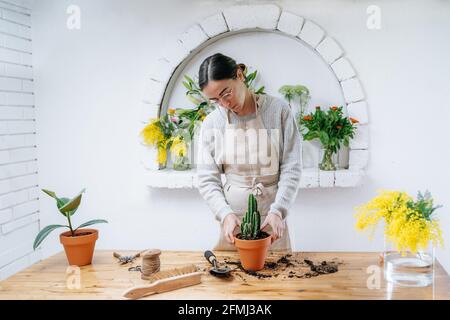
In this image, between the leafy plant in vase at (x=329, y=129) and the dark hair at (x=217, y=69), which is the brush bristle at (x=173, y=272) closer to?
the dark hair at (x=217, y=69)

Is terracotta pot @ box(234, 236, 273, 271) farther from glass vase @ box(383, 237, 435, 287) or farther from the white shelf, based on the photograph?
the white shelf

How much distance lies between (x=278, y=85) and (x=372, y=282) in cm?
212

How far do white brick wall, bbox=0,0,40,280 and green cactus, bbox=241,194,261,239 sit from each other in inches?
84.6

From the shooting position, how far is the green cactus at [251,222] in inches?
67.1

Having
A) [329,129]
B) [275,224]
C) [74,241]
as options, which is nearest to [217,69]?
[275,224]

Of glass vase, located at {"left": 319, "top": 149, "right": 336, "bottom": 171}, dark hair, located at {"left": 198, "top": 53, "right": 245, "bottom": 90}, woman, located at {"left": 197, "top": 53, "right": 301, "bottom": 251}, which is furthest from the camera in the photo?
glass vase, located at {"left": 319, "top": 149, "right": 336, "bottom": 171}

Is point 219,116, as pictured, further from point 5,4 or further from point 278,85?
point 5,4

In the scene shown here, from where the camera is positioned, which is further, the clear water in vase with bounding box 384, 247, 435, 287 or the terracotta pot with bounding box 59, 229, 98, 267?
the terracotta pot with bounding box 59, 229, 98, 267

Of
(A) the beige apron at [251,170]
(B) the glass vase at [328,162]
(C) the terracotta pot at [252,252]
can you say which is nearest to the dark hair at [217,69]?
(A) the beige apron at [251,170]

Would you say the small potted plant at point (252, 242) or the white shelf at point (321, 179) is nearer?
the small potted plant at point (252, 242)

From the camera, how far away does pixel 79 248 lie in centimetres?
182

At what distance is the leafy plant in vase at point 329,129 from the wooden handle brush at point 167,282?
5.91ft

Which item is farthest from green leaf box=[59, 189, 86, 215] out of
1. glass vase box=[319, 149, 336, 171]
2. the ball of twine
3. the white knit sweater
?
glass vase box=[319, 149, 336, 171]

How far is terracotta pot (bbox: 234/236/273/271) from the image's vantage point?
1.66m
